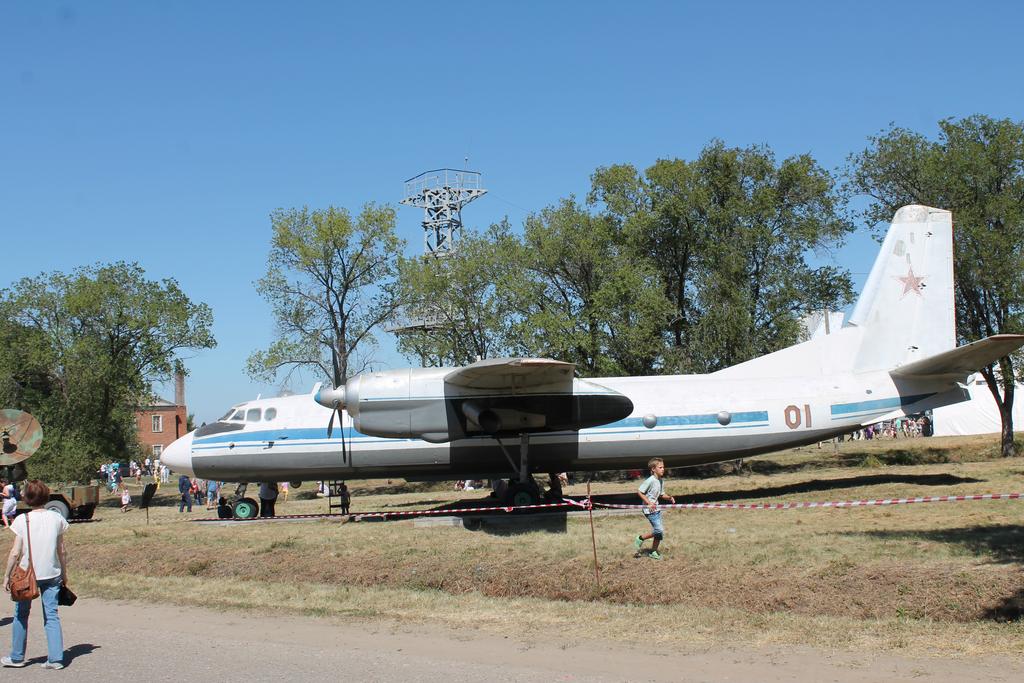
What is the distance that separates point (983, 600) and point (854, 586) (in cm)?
145

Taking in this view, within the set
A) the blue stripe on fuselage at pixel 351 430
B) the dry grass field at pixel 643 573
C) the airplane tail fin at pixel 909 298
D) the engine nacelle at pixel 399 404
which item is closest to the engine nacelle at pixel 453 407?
the engine nacelle at pixel 399 404

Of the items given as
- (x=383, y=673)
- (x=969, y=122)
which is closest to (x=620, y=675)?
(x=383, y=673)

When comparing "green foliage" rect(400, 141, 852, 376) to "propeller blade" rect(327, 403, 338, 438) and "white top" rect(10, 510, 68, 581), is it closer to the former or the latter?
"propeller blade" rect(327, 403, 338, 438)

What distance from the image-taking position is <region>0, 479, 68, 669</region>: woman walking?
328 inches

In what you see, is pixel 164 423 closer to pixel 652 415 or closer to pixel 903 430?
pixel 903 430

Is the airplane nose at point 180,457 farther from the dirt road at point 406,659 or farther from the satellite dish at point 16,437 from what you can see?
the dirt road at point 406,659

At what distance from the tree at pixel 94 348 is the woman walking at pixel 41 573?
95.1 ft

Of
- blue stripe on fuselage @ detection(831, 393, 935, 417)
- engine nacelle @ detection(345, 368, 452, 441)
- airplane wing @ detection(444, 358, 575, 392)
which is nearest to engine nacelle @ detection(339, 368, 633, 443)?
engine nacelle @ detection(345, 368, 452, 441)

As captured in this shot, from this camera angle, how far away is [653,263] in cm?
3769

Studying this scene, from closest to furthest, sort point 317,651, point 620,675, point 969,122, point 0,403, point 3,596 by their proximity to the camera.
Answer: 1. point 620,675
2. point 317,651
3. point 3,596
4. point 969,122
5. point 0,403

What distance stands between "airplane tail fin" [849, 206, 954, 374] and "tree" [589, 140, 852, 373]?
43.4 feet

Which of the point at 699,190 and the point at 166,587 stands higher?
the point at 699,190

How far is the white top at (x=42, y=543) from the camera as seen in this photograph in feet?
27.5

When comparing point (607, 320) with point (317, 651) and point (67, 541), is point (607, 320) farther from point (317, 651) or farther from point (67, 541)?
point (317, 651)
